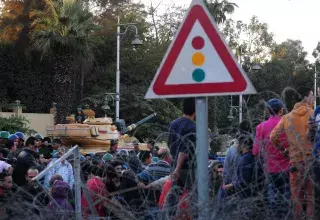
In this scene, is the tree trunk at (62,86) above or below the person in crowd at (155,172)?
above

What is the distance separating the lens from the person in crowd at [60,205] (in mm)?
4723

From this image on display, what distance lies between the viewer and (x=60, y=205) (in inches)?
213

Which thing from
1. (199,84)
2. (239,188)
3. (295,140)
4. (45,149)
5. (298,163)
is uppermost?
(199,84)

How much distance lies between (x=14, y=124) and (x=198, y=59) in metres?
29.2

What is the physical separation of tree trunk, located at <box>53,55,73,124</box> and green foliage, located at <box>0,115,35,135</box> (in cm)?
276

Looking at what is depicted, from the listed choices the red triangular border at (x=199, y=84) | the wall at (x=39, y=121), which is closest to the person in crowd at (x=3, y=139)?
the red triangular border at (x=199, y=84)

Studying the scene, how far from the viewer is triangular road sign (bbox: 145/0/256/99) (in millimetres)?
4602

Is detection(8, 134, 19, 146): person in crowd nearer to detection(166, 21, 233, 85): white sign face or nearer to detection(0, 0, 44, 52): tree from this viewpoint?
detection(166, 21, 233, 85): white sign face

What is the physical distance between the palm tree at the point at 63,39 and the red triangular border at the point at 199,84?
29.4 m

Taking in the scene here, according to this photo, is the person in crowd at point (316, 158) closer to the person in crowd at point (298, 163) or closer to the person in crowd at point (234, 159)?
the person in crowd at point (298, 163)

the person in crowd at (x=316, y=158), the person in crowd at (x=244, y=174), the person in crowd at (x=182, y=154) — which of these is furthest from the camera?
the person in crowd at (x=182, y=154)

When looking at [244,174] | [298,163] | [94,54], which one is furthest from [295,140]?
[94,54]

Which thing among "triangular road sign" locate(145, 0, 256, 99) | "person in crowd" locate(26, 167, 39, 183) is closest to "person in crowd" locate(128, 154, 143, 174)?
"triangular road sign" locate(145, 0, 256, 99)

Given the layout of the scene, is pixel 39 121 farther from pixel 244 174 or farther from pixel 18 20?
pixel 244 174
